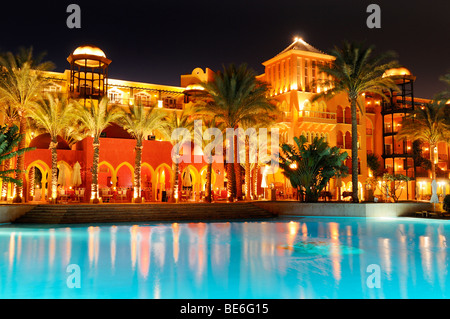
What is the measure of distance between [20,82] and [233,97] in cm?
1209

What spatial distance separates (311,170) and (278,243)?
13411mm

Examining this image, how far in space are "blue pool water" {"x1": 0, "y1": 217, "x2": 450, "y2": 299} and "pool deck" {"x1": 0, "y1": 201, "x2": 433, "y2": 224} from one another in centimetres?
444

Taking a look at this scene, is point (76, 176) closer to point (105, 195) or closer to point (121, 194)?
point (105, 195)

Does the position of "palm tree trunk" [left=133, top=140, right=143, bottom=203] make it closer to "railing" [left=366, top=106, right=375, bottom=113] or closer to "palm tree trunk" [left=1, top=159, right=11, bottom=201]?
"palm tree trunk" [left=1, top=159, right=11, bottom=201]

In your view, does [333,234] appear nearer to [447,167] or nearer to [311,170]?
[311,170]

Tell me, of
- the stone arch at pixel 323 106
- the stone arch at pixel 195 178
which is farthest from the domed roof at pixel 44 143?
the stone arch at pixel 323 106

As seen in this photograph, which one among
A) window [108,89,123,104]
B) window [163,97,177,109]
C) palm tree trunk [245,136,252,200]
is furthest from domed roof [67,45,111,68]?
palm tree trunk [245,136,252,200]

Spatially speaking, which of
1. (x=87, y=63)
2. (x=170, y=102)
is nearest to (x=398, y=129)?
(x=170, y=102)

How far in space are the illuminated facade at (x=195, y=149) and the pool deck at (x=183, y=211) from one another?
4.49 m

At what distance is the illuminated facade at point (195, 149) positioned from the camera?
26031mm

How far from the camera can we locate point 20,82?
21.8 m
